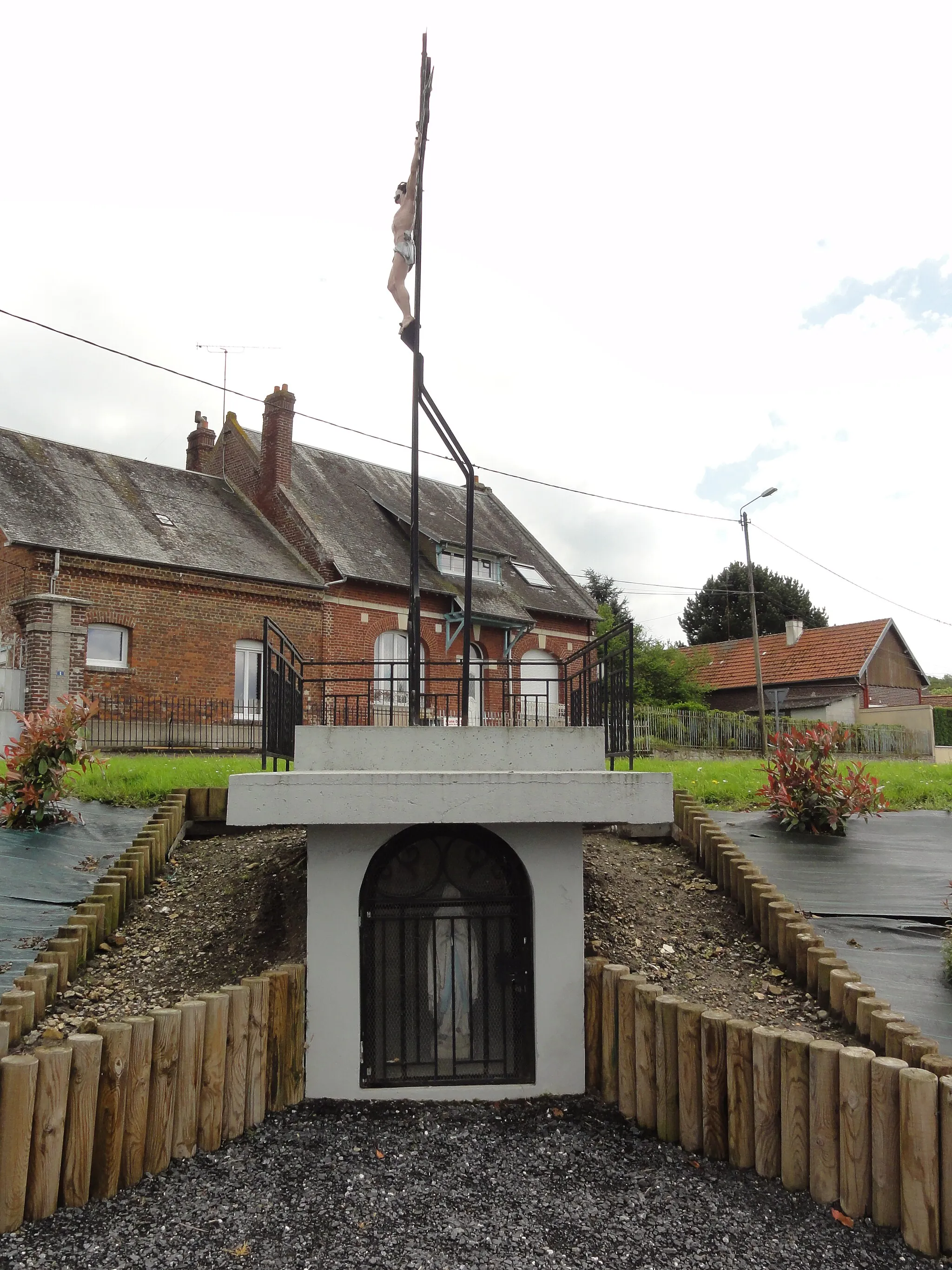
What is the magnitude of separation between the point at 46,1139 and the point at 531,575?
26385 millimetres

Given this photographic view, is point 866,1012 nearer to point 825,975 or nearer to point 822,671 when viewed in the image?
point 825,975

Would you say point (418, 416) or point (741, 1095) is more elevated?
point (418, 416)

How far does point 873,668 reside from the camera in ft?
124

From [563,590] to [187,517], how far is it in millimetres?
12145

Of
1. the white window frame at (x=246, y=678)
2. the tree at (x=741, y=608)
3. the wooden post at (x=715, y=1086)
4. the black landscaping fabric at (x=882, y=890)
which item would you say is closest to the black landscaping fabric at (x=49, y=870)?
the wooden post at (x=715, y=1086)

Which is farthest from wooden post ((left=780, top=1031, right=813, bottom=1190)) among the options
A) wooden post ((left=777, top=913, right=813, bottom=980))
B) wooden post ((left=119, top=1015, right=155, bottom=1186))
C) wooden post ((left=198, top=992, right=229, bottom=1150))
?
wooden post ((left=119, top=1015, right=155, bottom=1186))

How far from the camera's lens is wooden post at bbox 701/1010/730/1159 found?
5309 millimetres

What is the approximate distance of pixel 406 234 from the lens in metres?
7.36

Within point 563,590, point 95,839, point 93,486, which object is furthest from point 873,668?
point 95,839

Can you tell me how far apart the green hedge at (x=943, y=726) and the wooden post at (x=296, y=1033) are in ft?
110

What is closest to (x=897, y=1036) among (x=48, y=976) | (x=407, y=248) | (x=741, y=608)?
(x=48, y=976)

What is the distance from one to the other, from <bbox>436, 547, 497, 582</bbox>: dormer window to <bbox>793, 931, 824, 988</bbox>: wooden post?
67.7 ft

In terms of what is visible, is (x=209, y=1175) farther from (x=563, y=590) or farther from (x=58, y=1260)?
(x=563, y=590)

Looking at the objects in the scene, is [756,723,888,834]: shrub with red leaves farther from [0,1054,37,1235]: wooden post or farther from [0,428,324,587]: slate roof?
[0,428,324,587]: slate roof
